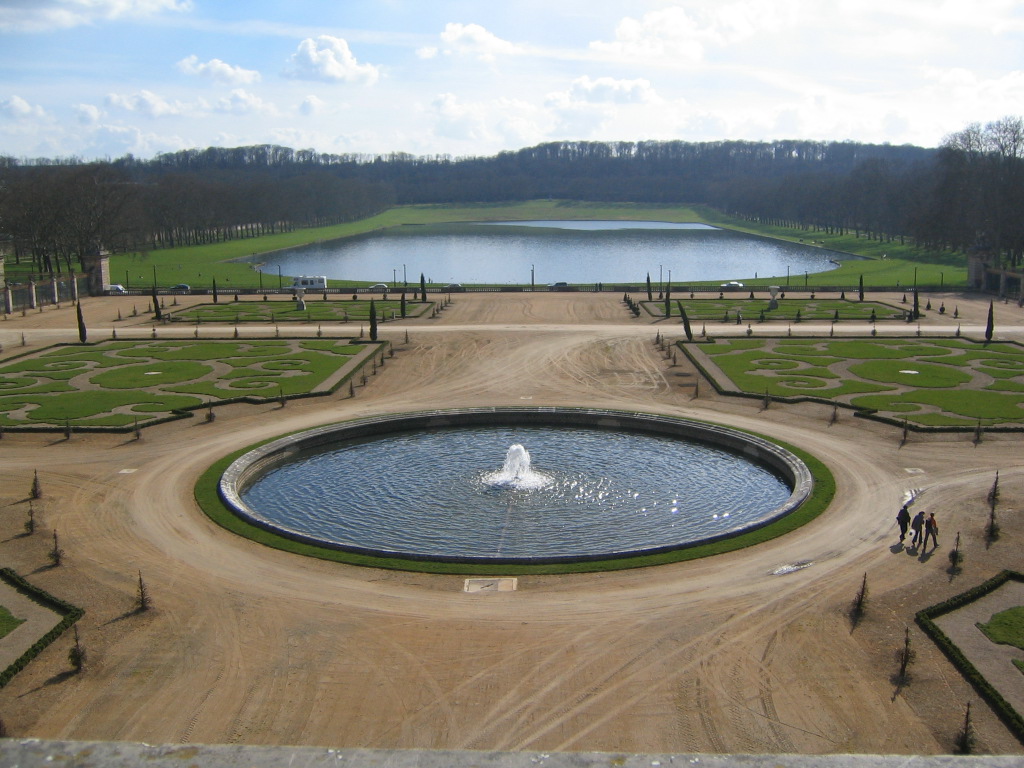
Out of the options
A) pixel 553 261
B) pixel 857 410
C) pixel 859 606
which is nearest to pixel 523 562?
pixel 859 606

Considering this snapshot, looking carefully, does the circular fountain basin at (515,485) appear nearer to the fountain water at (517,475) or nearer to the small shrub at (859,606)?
the fountain water at (517,475)

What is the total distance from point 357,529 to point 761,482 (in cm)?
1707

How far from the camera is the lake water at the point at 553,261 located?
13762 cm

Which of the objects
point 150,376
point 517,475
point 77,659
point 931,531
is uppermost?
point 150,376

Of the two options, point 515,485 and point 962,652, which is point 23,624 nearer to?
point 515,485

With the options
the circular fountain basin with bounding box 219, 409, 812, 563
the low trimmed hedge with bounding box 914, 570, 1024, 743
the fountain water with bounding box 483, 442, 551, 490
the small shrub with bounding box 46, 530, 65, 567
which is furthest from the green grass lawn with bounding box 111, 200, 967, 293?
the low trimmed hedge with bounding box 914, 570, 1024, 743

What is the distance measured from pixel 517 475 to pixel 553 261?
403 ft

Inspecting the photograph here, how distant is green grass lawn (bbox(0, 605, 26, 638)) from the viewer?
2459cm

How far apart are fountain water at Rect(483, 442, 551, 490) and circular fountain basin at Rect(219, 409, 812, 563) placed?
0.07m

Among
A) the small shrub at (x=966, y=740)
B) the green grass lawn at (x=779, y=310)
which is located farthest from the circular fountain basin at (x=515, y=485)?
the green grass lawn at (x=779, y=310)

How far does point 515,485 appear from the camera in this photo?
37.7 m

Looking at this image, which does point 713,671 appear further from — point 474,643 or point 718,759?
point 474,643

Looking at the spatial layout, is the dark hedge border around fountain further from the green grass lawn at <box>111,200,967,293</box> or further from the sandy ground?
the green grass lawn at <box>111,200,967,293</box>

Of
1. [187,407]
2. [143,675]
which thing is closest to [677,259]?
[187,407]
